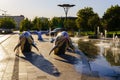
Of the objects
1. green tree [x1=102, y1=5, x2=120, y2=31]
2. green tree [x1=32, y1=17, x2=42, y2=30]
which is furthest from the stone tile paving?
green tree [x1=32, y1=17, x2=42, y2=30]

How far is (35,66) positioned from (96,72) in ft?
10.6

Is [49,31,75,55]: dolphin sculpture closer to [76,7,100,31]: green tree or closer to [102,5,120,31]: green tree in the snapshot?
[102,5,120,31]: green tree

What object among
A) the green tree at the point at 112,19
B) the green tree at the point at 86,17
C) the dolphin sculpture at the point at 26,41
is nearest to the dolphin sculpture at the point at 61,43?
the dolphin sculpture at the point at 26,41

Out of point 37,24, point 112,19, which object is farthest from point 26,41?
point 37,24

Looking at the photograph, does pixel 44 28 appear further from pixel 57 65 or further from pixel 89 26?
pixel 57 65

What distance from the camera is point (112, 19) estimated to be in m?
45.1

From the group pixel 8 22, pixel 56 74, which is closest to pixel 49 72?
pixel 56 74

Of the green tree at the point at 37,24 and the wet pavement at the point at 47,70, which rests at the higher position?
the green tree at the point at 37,24

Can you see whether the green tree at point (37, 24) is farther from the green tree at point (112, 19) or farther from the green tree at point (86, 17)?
the green tree at point (112, 19)

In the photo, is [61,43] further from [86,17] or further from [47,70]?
[86,17]

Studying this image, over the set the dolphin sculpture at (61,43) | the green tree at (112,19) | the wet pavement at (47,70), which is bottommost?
the wet pavement at (47,70)

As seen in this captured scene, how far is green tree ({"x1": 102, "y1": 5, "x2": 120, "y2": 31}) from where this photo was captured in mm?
45125

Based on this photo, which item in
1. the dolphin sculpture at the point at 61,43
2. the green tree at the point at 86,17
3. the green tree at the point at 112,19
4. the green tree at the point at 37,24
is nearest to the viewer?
the dolphin sculpture at the point at 61,43

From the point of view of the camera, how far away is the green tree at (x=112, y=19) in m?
45.1
